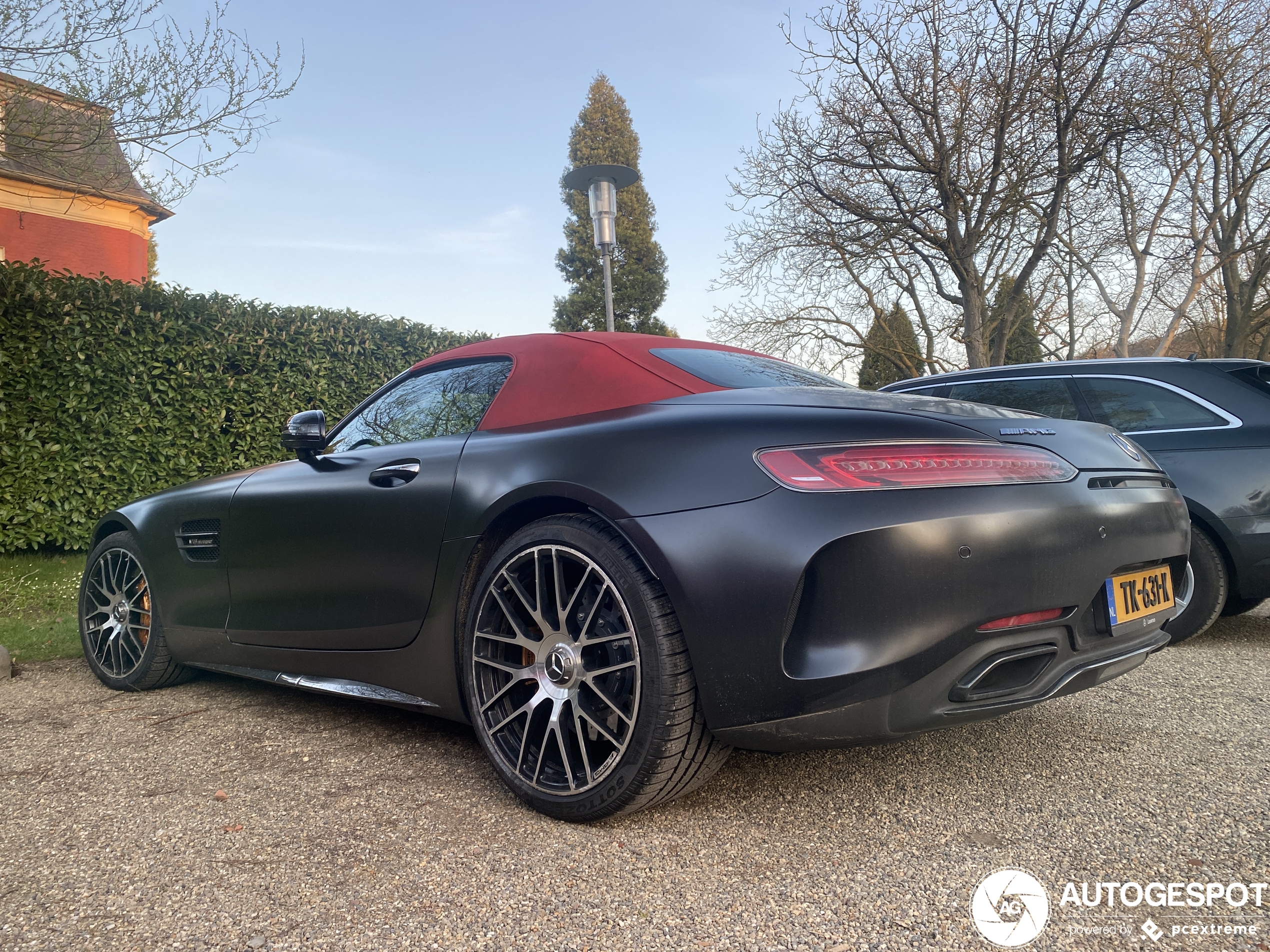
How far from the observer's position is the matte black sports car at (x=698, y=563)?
1804mm

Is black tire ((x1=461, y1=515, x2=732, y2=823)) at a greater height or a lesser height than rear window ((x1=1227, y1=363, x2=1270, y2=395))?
lesser

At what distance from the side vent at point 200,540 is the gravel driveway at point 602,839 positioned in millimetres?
683

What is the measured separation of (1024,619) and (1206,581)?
9.41ft

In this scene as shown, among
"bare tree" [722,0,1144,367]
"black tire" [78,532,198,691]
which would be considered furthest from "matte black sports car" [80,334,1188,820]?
"bare tree" [722,0,1144,367]

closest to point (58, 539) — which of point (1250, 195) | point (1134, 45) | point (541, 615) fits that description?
point (541, 615)

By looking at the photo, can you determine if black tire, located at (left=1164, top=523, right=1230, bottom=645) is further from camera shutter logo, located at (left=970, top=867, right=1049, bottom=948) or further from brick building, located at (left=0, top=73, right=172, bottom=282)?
brick building, located at (left=0, top=73, right=172, bottom=282)

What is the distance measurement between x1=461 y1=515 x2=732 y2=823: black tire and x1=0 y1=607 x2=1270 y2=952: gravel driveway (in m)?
0.12

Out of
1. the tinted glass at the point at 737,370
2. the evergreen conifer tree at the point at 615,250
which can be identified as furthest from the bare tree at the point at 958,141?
the evergreen conifer tree at the point at 615,250

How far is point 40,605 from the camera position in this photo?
19.1 ft

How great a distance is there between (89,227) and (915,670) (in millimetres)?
22632

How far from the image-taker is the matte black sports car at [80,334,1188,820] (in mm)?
1804

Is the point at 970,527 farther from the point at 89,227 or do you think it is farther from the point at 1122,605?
the point at 89,227

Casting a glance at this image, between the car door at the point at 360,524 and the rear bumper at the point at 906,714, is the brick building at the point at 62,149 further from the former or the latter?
the rear bumper at the point at 906,714

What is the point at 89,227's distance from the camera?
19.3 meters
